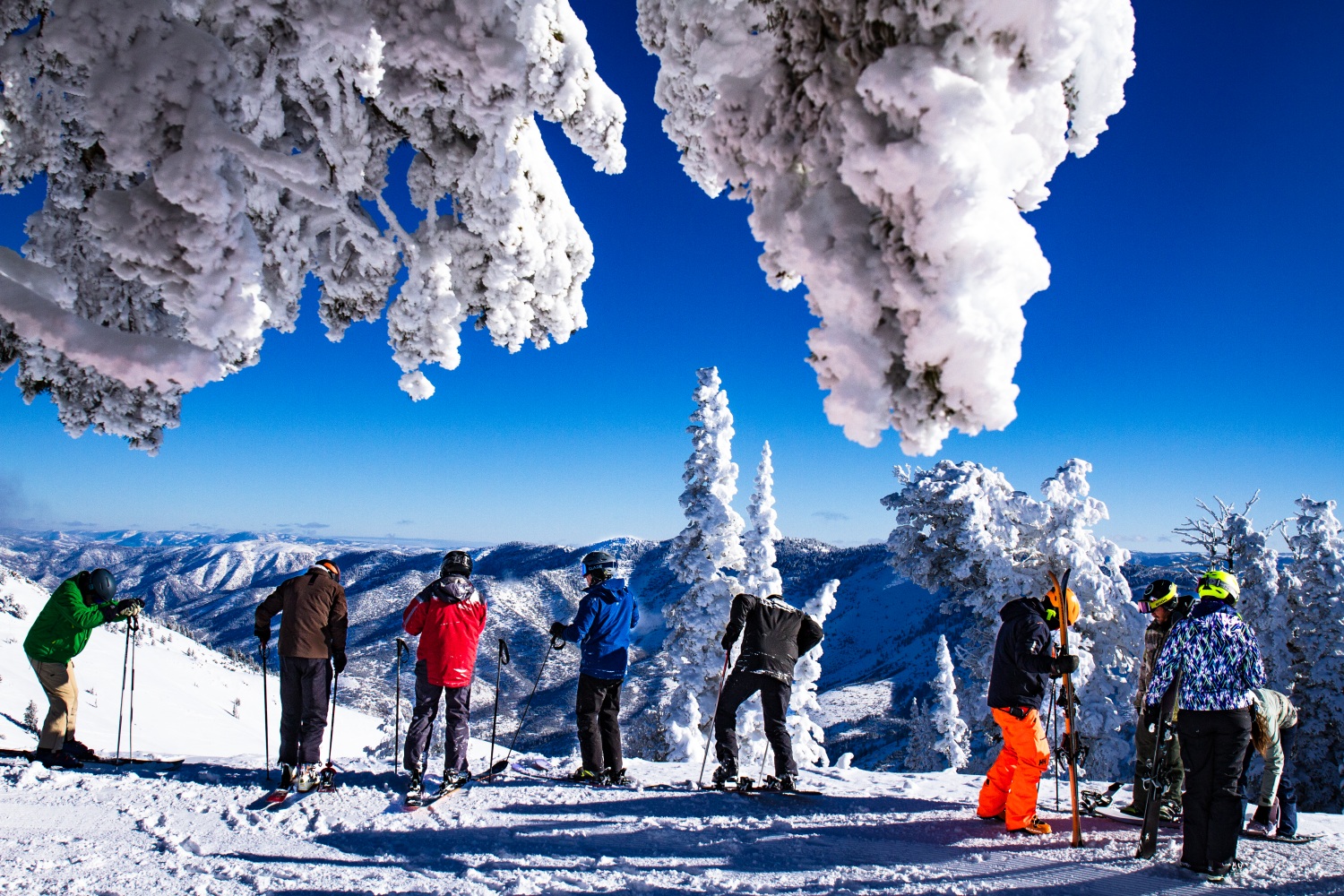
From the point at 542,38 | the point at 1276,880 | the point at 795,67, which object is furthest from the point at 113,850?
the point at 1276,880

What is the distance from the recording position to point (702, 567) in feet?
53.5

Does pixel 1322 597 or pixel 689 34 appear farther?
pixel 1322 597

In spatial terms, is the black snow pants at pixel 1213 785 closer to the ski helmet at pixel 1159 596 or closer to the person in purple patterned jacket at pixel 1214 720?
the person in purple patterned jacket at pixel 1214 720

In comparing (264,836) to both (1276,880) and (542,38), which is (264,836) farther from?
(1276,880)

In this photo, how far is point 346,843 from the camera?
183 inches

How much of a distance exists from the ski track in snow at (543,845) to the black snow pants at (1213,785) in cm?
20

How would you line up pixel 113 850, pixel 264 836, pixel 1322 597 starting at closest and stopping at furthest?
pixel 113 850 < pixel 264 836 < pixel 1322 597

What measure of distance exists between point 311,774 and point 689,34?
6.36 metres

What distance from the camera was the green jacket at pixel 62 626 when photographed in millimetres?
6598

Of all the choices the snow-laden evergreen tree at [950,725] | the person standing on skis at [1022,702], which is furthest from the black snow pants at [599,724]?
the snow-laden evergreen tree at [950,725]

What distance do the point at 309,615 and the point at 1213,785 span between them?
23.4 feet

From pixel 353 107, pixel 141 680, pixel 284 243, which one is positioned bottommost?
pixel 141 680

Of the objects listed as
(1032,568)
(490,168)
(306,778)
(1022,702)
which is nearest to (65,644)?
(306,778)

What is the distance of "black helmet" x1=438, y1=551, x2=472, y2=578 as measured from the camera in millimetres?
5957
